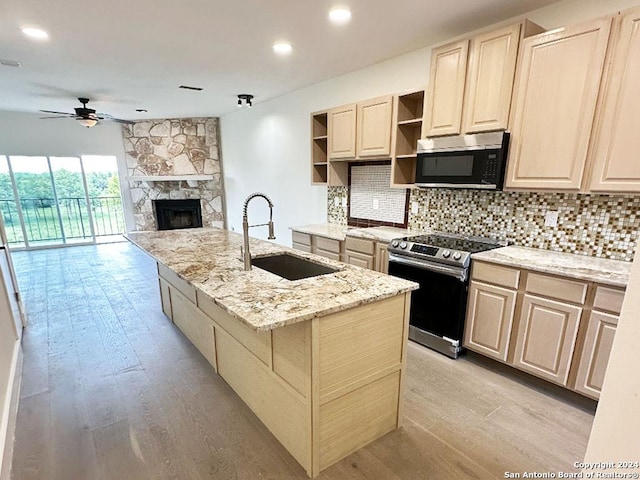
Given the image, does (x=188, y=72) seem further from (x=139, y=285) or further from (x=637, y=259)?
(x=637, y=259)

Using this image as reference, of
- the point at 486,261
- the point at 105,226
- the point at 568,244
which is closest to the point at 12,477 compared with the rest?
the point at 486,261

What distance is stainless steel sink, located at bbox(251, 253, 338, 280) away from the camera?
2219 mm

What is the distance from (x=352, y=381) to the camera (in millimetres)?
1619

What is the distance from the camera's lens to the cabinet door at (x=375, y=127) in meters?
3.11

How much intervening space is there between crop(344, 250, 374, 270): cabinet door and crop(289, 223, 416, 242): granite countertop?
0.18 metres

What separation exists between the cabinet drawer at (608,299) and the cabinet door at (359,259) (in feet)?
5.60

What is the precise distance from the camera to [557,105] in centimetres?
209

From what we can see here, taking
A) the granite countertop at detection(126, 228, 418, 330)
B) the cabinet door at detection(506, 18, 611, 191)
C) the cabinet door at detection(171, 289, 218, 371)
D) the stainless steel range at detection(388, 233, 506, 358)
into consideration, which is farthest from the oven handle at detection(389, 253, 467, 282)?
the cabinet door at detection(171, 289, 218, 371)

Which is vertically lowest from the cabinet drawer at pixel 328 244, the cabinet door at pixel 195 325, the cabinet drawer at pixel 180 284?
the cabinet door at pixel 195 325

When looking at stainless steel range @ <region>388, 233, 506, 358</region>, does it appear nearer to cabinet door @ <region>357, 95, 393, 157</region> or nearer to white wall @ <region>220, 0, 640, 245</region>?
cabinet door @ <region>357, 95, 393, 157</region>

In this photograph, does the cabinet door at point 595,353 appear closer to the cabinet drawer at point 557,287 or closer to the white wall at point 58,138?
the cabinet drawer at point 557,287

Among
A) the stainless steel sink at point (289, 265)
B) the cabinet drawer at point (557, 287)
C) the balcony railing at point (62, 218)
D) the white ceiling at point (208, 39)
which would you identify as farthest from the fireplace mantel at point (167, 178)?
the cabinet drawer at point (557, 287)

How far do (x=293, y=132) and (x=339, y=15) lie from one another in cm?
246

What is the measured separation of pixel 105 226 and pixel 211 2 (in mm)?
6685
